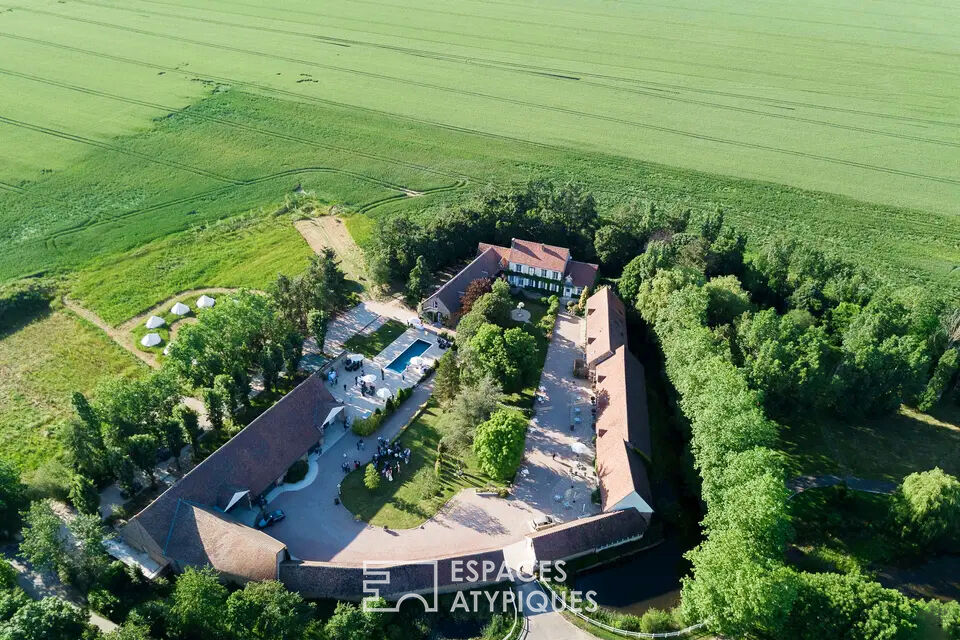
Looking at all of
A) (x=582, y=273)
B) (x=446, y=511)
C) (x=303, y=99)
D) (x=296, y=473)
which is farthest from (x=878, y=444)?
(x=303, y=99)

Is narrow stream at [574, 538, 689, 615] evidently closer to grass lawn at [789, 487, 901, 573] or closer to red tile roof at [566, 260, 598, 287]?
grass lawn at [789, 487, 901, 573]

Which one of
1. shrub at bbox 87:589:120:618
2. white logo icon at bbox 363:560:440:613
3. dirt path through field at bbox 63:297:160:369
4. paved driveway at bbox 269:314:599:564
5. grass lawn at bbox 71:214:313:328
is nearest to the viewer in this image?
shrub at bbox 87:589:120:618

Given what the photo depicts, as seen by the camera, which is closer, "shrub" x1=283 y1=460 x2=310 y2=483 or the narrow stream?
the narrow stream

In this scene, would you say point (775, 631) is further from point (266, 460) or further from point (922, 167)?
point (922, 167)

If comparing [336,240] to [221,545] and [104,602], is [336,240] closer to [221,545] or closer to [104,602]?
[221,545]

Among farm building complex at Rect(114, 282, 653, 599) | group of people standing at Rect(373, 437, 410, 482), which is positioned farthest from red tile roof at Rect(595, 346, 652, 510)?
group of people standing at Rect(373, 437, 410, 482)

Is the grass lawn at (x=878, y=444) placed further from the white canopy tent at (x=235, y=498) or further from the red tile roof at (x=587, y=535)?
the white canopy tent at (x=235, y=498)

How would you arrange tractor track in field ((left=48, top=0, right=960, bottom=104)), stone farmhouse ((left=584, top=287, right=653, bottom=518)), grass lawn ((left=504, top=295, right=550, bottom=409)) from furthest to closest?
tractor track in field ((left=48, top=0, right=960, bottom=104)), grass lawn ((left=504, top=295, right=550, bottom=409)), stone farmhouse ((left=584, top=287, right=653, bottom=518))
